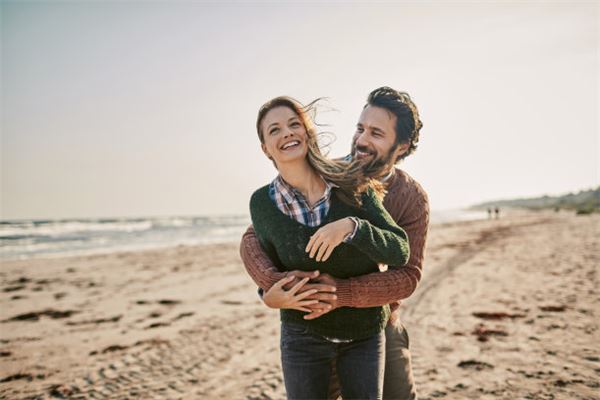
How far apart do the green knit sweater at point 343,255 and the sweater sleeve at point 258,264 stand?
0.09m

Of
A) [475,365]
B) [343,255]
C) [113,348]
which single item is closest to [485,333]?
[475,365]

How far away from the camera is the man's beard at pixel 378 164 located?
7.80 feet

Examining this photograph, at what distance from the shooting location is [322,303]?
1.96 meters

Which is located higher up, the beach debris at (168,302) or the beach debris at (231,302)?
the beach debris at (168,302)

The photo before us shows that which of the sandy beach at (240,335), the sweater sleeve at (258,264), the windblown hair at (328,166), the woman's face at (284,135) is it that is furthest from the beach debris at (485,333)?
the woman's face at (284,135)

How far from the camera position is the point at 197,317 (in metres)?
7.47

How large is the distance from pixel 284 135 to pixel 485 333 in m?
5.23

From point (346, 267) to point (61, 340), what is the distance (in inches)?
247

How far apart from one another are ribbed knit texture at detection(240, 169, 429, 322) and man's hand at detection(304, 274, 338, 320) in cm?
4

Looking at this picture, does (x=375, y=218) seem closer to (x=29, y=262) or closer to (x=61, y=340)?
(x=61, y=340)

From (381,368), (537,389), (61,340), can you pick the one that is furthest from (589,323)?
(61,340)

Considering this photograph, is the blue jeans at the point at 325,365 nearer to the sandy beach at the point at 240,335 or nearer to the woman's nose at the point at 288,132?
the woman's nose at the point at 288,132

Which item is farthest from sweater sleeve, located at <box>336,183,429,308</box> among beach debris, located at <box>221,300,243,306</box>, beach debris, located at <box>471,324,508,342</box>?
beach debris, located at <box>221,300,243,306</box>

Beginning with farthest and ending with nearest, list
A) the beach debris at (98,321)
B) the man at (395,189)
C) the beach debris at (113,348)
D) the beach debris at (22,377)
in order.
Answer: the beach debris at (98,321) → the beach debris at (113,348) → the beach debris at (22,377) → the man at (395,189)
